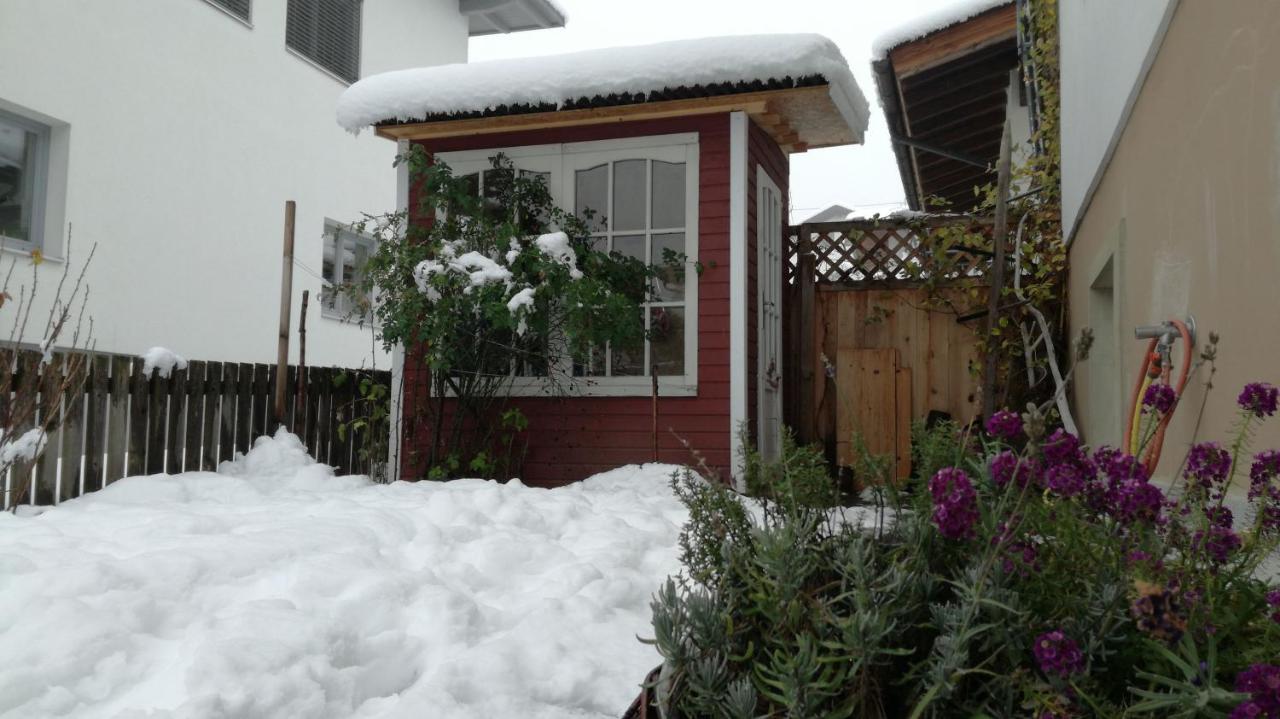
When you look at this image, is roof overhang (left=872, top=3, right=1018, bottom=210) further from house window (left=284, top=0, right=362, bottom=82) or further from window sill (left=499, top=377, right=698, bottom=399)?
house window (left=284, top=0, right=362, bottom=82)

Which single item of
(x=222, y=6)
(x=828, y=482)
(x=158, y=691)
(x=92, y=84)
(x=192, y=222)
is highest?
(x=222, y=6)

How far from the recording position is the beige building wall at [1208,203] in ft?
6.88

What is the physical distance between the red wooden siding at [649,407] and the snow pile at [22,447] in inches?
101

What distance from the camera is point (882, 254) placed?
7.98m

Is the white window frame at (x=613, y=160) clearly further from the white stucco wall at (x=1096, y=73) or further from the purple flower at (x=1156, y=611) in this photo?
the purple flower at (x=1156, y=611)

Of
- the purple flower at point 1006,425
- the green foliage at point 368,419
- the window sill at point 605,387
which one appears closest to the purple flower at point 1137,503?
the purple flower at point 1006,425

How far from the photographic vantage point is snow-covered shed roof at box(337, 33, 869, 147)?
636 cm

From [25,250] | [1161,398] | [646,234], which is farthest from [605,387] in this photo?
[1161,398]

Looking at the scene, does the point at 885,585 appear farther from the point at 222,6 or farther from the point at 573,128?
the point at 222,6

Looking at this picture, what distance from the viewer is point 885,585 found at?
1.48m

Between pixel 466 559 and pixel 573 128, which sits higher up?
pixel 573 128

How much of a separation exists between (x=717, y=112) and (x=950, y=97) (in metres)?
4.98

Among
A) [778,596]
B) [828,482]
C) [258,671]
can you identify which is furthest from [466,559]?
[778,596]

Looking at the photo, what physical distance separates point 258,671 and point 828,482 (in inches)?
63.8
